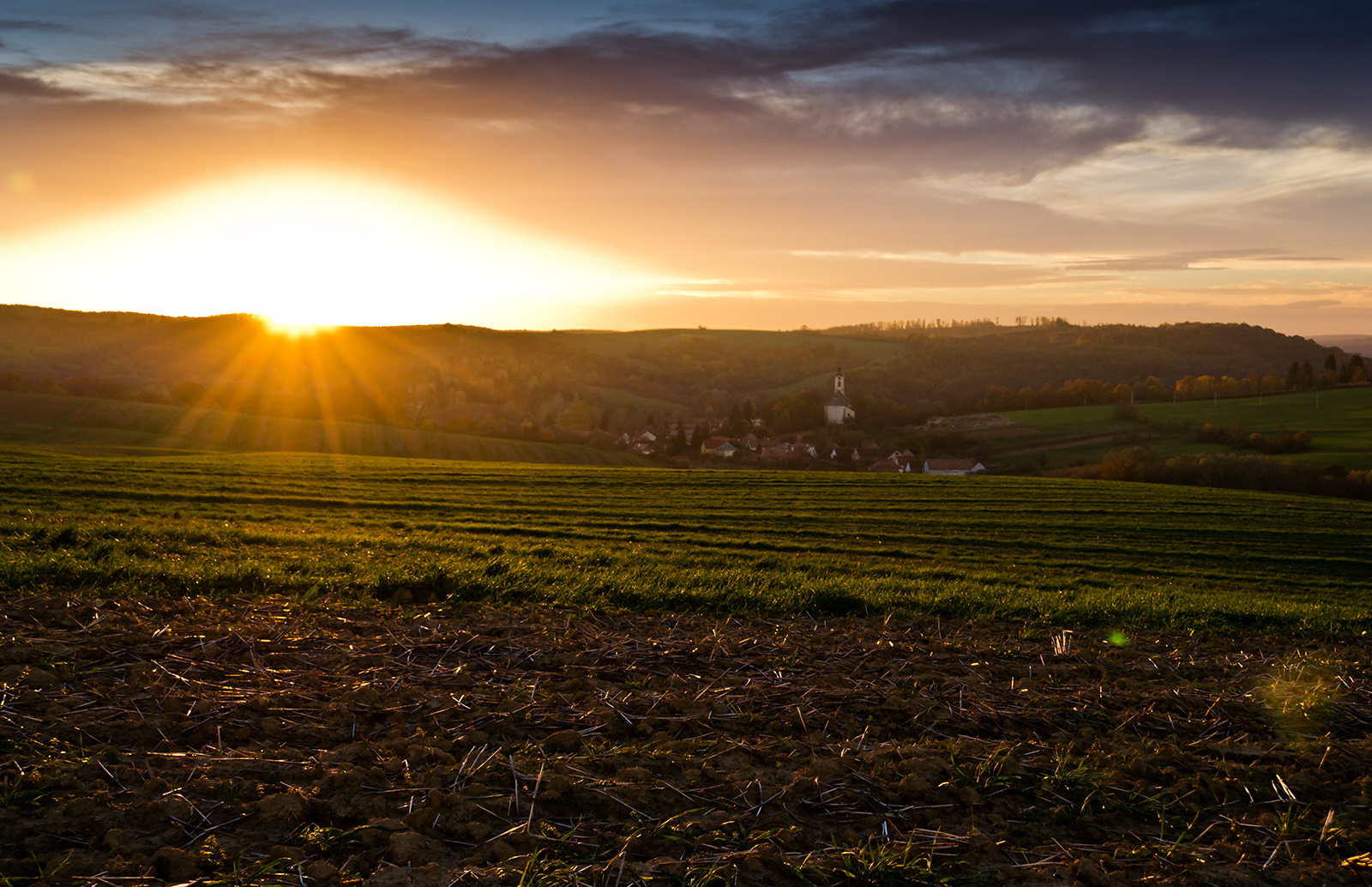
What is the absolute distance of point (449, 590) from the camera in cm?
889

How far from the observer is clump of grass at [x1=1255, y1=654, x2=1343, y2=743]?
16.6ft

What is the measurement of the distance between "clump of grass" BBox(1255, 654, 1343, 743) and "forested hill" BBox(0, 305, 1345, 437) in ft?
323

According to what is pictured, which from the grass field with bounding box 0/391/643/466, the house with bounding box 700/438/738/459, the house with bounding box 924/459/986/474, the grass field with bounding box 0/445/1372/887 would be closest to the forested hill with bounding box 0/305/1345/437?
the grass field with bounding box 0/391/643/466

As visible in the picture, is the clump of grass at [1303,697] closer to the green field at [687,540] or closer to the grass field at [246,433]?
the green field at [687,540]

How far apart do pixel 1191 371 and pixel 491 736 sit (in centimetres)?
18031

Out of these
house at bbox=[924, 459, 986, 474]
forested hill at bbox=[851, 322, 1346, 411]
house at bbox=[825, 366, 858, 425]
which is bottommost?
house at bbox=[924, 459, 986, 474]

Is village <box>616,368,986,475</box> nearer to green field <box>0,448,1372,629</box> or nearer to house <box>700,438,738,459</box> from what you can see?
house <box>700,438,738,459</box>

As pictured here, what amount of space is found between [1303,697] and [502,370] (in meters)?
169

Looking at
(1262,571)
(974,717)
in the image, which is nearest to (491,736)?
(974,717)

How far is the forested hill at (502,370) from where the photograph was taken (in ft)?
375

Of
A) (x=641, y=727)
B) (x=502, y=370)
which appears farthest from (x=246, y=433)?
(x=641, y=727)

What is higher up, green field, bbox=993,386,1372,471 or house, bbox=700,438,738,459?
green field, bbox=993,386,1372,471

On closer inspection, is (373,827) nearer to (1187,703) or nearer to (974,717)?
(974,717)

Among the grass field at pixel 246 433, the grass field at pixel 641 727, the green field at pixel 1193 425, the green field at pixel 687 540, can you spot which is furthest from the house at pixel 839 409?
the grass field at pixel 641 727
